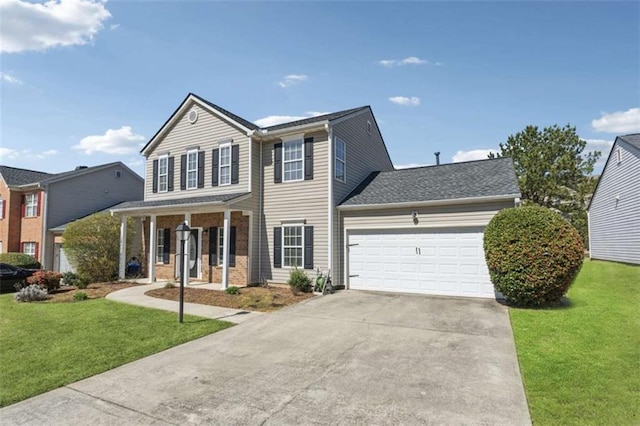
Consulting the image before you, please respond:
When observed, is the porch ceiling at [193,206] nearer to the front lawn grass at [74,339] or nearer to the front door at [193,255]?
the front door at [193,255]

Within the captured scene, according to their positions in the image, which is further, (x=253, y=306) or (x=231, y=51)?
(x=231, y=51)

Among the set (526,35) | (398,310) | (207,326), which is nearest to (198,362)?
(207,326)

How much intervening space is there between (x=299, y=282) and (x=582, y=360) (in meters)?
8.61

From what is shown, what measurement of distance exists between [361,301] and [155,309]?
6417 millimetres

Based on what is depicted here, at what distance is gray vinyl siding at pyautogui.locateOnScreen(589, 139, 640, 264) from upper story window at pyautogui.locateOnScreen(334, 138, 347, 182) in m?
14.8

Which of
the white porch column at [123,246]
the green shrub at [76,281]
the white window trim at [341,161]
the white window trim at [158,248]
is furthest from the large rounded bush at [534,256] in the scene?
the green shrub at [76,281]

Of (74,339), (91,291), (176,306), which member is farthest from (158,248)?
(74,339)

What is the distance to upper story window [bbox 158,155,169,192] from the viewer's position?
17266mm

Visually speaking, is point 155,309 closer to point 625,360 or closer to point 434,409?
point 434,409

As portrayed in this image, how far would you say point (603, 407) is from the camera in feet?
13.6

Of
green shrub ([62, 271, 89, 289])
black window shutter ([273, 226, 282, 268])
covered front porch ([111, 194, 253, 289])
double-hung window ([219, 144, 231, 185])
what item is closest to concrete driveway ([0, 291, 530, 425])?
black window shutter ([273, 226, 282, 268])

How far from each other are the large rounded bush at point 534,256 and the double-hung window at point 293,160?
25.8ft

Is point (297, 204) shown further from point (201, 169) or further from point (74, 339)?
point (74, 339)

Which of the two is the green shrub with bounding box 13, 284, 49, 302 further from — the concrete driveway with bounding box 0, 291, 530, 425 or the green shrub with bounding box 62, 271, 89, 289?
the concrete driveway with bounding box 0, 291, 530, 425
